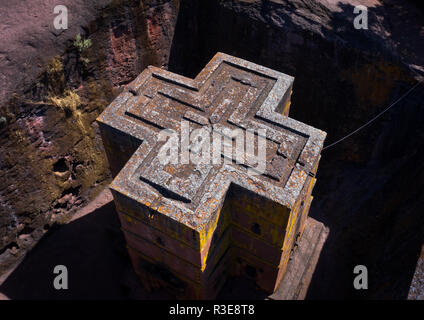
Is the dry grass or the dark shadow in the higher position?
the dry grass

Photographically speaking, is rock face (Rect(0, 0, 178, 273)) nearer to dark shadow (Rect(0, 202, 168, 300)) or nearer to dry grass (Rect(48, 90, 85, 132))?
dry grass (Rect(48, 90, 85, 132))

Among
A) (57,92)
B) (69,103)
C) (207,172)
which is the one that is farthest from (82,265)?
(207,172)

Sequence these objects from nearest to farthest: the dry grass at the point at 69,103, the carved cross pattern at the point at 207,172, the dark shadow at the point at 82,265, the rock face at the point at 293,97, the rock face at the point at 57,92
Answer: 1. the carved cross pattern at the point at 207,172
2. the rock face at the point at 57,92
3. the rock face at the point at 293,97
4. the dry grass at the point at 69,103
5. the dark shadow at the point at 82,265

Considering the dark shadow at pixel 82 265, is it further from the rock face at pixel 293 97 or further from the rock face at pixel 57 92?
the rock face at pixel 293 97

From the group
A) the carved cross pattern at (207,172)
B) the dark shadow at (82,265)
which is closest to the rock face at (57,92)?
the dark shadow at (82,265)

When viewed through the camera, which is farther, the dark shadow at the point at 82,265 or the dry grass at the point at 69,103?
the dark shadow at the point at 82,265

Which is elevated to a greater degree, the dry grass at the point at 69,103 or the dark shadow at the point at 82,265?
the dry grass at the point at 69,103

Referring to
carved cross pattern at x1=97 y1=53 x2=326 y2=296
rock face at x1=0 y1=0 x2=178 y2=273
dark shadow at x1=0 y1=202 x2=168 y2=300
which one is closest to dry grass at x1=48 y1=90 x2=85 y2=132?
rock face at x1=0 y1=0 x2=178 y2=273

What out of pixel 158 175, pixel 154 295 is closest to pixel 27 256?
pixel 154 295

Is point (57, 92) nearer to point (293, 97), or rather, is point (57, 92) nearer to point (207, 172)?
point (207, 172)
